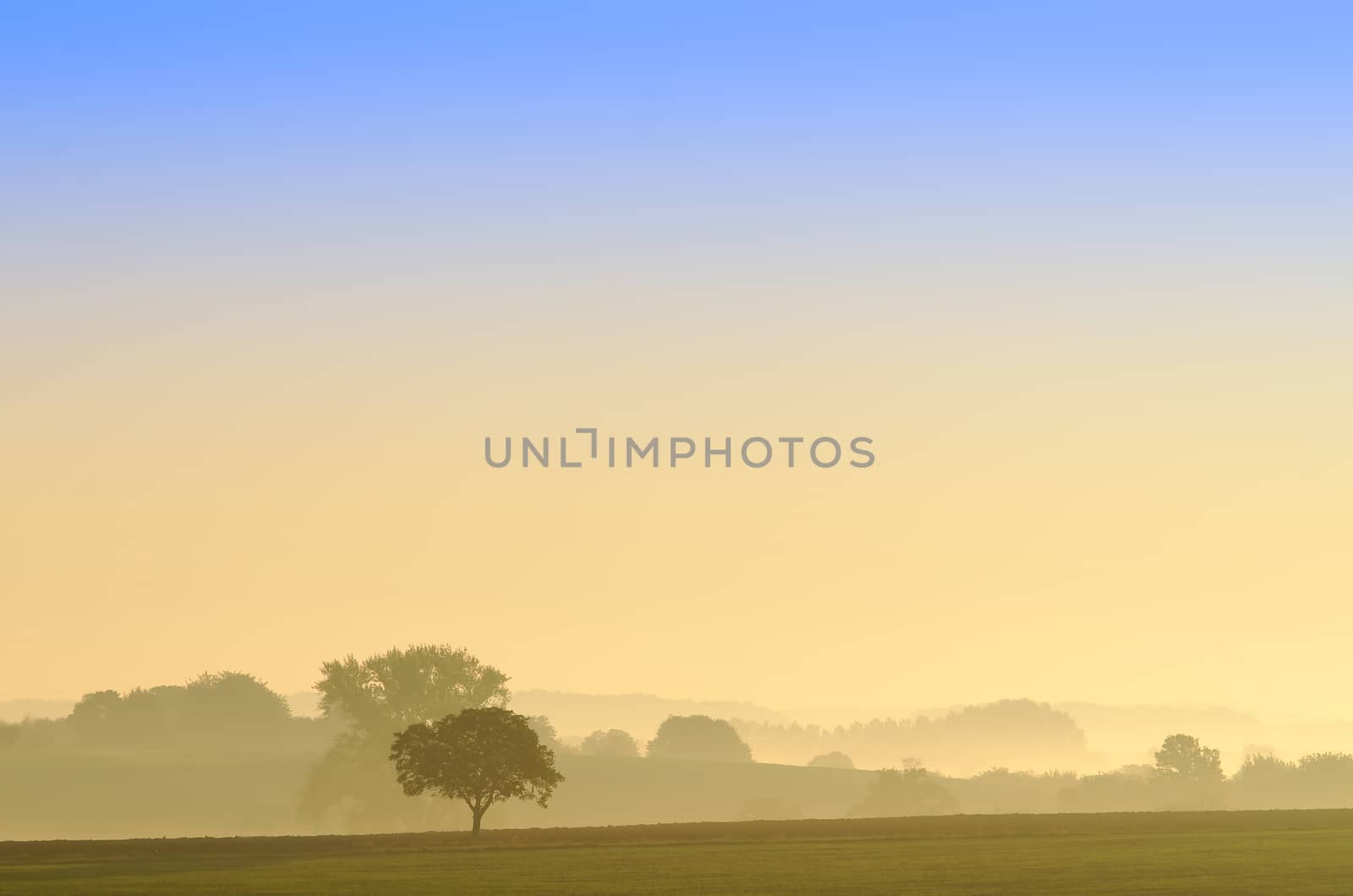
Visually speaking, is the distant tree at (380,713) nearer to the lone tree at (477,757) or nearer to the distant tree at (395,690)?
the distant tree at (395,690)

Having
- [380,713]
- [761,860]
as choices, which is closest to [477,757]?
[761,860]

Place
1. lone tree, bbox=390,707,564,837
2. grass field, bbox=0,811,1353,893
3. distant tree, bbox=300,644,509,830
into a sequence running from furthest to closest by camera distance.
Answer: distant tree, bbox=300,644,509,830 → lone tree, bbox=390,707,564,837 → grass field, bbox=0,811,1353,893

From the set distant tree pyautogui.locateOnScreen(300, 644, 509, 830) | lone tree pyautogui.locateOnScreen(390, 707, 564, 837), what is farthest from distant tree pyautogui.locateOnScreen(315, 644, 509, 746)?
lone tree pyautogui.locateOnScreen(390, 707, 564, 837)

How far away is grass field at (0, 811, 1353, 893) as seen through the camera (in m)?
70.7

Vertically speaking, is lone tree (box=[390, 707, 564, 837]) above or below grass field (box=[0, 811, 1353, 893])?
above

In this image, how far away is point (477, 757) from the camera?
11844 centimetres

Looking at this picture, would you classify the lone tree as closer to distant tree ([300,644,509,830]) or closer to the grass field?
the grass field

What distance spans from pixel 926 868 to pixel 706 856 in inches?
620

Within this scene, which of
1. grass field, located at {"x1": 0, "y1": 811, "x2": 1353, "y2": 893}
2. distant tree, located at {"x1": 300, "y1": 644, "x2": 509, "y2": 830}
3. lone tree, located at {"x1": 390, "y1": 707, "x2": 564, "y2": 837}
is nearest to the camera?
grass field, located at {"x1": 0, "y1": 811, "x2": 1353, "y2": 893}

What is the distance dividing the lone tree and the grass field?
4.23 meters

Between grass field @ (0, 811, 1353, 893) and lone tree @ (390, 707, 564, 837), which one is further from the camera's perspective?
lone tree @ (390, 707, 564, 837)

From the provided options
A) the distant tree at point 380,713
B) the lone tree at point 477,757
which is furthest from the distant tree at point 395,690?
the lone tree at point 477,757

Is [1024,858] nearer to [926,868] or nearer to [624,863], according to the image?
[926,868]

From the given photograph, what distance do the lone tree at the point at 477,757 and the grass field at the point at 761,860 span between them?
423 centimetres
